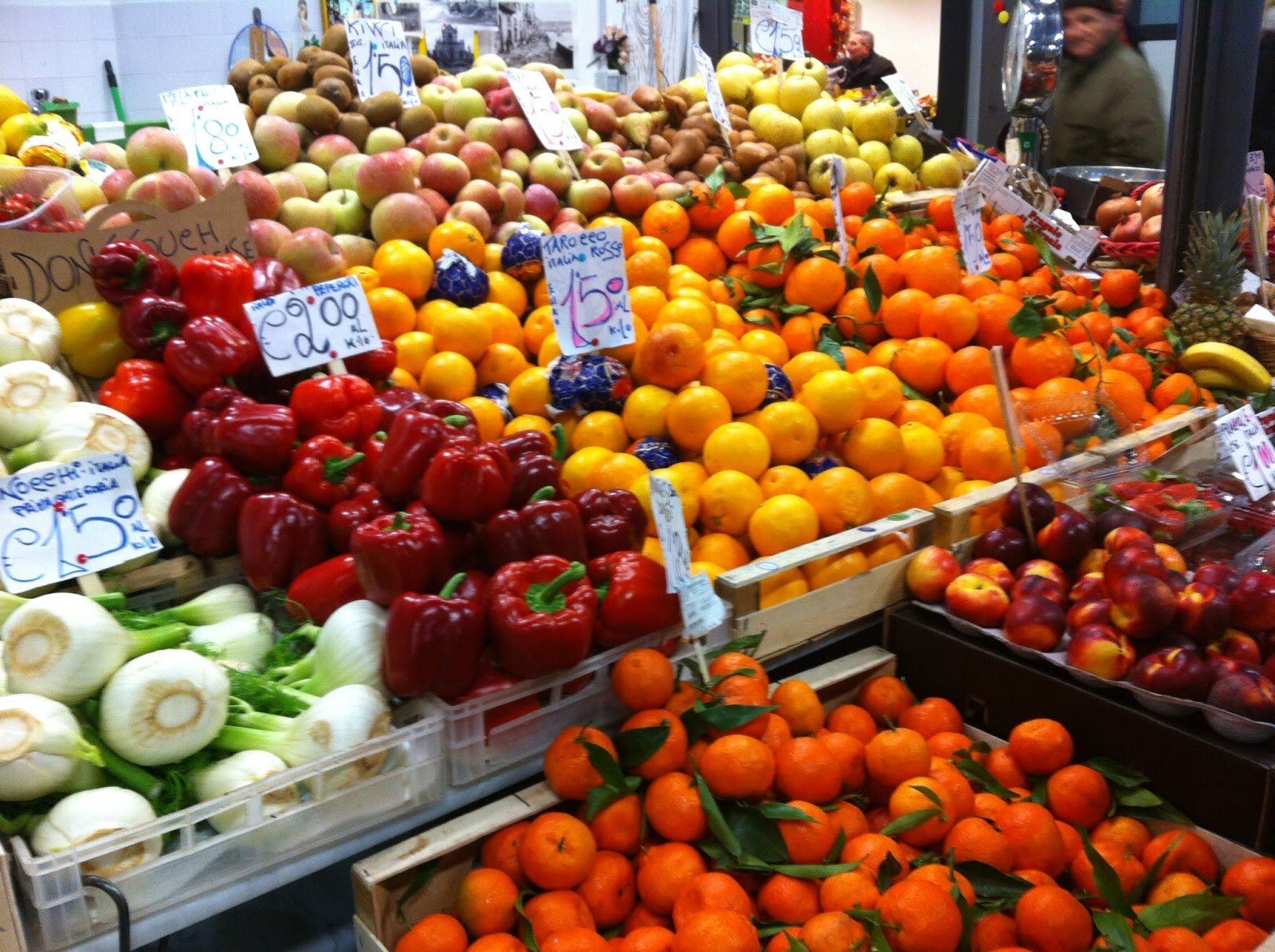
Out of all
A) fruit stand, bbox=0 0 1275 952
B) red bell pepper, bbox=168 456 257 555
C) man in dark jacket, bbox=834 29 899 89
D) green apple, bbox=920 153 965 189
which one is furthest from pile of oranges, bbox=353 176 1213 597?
man in dark jacket, bbox=834 29 899 89

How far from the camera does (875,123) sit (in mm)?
3584

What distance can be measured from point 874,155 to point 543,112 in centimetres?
117

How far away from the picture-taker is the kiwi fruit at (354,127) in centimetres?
284

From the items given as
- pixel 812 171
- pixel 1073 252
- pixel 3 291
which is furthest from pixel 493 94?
pixel 1073 252

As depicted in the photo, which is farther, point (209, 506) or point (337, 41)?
point (337, 41)

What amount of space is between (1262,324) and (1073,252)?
542 millimetres

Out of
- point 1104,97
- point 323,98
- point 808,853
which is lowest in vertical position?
point 808,853

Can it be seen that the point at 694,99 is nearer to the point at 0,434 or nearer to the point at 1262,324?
the point at 1262,324

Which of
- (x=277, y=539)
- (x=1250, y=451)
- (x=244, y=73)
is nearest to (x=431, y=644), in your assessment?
(x=277, y=539)

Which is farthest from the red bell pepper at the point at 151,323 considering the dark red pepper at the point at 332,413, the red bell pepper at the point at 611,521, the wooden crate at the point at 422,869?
the wooden crate at the point at 422,869

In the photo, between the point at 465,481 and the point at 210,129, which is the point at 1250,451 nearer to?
the point at 465,481

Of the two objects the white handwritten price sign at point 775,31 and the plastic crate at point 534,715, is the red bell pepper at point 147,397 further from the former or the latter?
the white handwritten price sign at point 775,31

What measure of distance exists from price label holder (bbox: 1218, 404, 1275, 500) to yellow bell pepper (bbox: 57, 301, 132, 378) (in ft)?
6.81

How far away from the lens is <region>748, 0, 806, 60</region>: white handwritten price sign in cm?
376
